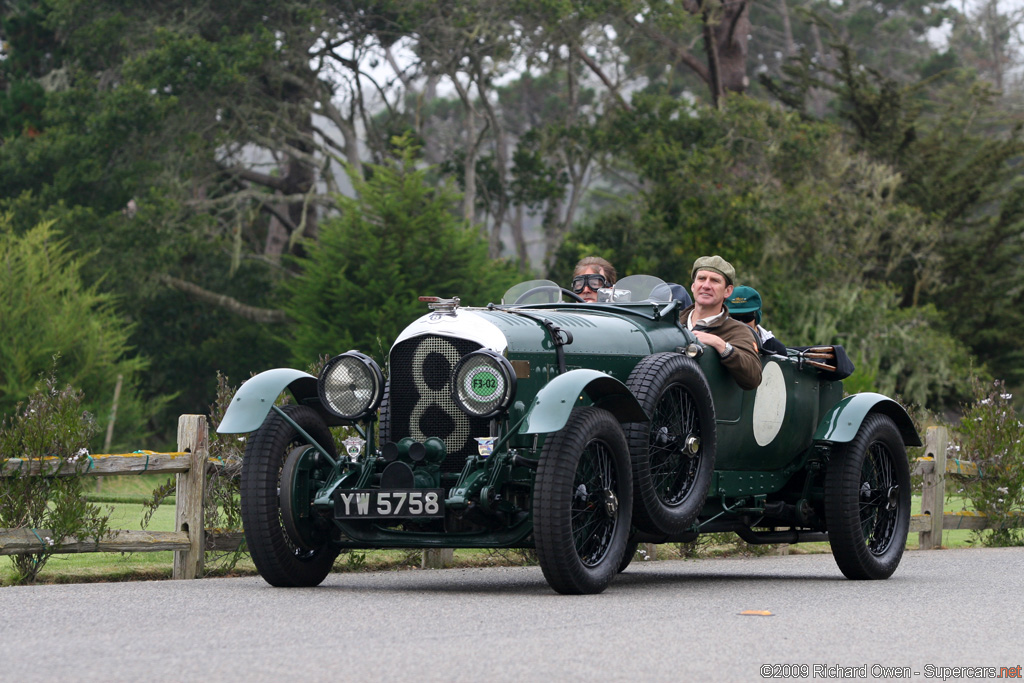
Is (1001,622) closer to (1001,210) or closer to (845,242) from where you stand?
(845,242)

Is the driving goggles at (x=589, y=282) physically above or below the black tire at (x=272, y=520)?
above

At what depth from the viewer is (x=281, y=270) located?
39.2 metres

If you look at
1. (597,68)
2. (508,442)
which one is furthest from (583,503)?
(597,68)

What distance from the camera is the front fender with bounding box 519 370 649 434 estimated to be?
7.34m

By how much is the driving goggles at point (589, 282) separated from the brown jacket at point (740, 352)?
3.24 ft

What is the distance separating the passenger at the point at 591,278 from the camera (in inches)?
398

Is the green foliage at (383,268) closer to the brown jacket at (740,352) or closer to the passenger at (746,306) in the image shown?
the passenger at (746,306)

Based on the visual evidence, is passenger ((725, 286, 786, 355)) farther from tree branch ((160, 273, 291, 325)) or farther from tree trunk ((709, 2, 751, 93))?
tree trunk ((709, 2, 751, 93))

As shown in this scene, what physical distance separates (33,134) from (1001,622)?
31383 millimetres

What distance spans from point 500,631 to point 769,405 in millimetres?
3849

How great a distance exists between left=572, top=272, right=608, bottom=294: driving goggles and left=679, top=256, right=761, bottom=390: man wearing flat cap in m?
0.74

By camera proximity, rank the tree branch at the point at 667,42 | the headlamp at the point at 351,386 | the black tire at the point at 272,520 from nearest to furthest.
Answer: the black tire at the point at 272,520 → the headlamp at the point at 351,386 → the tree branch at the point at 667,42

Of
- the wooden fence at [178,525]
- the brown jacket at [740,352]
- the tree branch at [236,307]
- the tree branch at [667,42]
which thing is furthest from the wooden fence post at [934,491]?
the tree branch at [236,307]

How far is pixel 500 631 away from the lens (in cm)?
610
